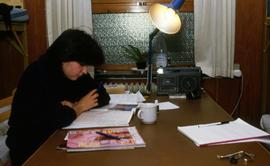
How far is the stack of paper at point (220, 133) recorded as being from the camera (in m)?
1.29

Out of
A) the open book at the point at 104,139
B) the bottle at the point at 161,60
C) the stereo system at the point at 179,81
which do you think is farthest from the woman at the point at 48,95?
the bottle at the point at 161,60

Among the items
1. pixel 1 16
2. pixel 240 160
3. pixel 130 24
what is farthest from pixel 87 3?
pixel 240 160

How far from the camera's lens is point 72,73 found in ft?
5.70

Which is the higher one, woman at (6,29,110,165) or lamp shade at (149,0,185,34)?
→ lamp shade at (149,0,185,34)

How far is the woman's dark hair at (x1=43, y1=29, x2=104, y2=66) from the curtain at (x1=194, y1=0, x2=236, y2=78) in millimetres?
1557

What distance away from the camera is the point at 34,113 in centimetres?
153

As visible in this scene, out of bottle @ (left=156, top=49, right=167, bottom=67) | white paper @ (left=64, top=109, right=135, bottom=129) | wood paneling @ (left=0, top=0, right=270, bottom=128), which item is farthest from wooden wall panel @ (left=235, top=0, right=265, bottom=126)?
white paper @ (left=64, top=109, right=135, bottom=129)

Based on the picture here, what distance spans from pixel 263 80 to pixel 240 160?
2.24 m

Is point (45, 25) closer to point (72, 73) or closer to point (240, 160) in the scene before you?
point (72, 73)

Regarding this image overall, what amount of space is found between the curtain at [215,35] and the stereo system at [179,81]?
0.75 meters

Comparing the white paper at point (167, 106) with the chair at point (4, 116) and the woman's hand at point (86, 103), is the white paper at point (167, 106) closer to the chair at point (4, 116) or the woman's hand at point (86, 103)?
the woman's hand at point (86, 103)

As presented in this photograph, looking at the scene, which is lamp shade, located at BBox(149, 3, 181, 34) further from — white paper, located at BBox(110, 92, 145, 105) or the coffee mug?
the coffee mug

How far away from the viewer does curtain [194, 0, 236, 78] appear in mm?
3001

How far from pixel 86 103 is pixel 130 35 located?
153cm
